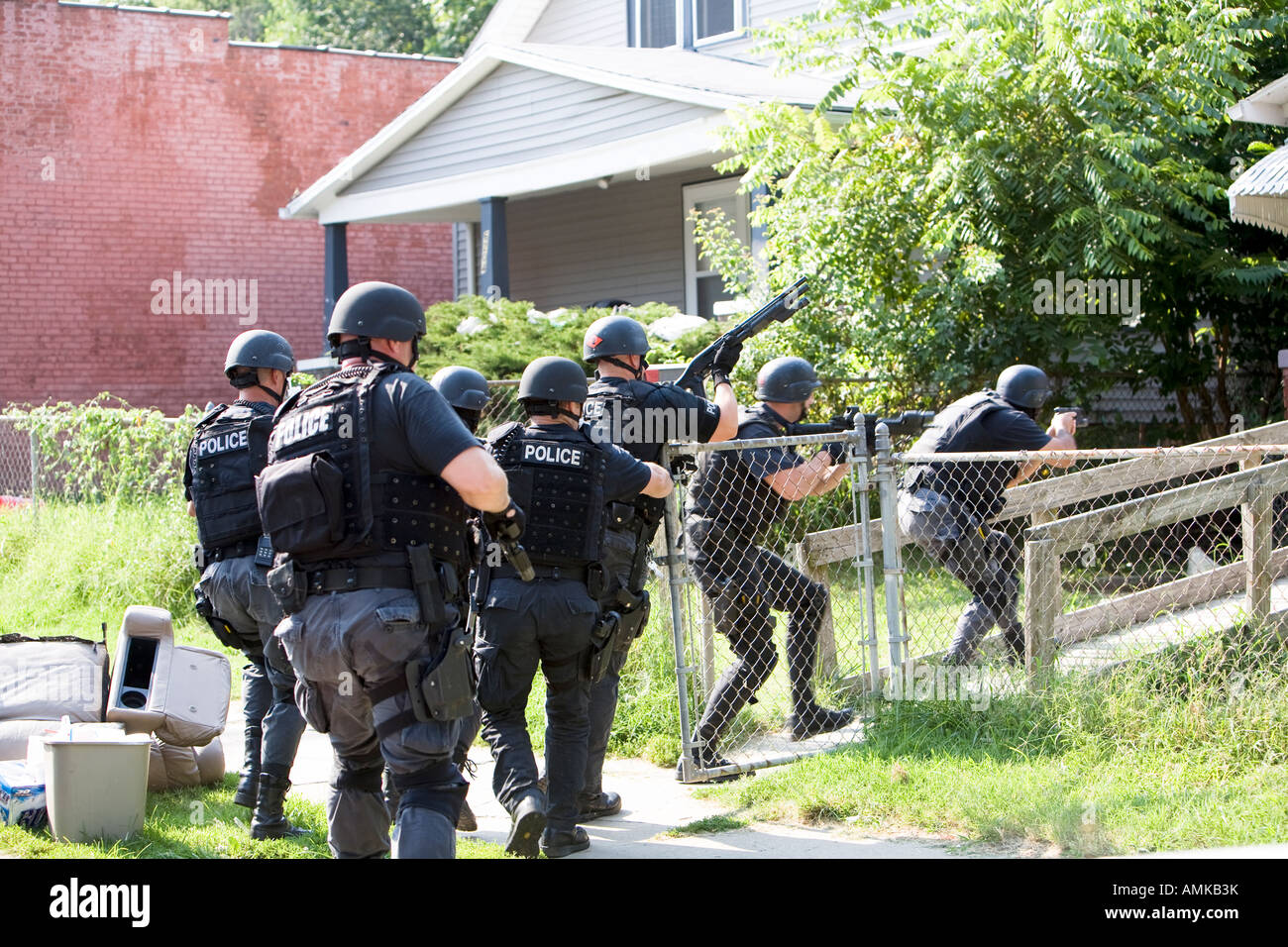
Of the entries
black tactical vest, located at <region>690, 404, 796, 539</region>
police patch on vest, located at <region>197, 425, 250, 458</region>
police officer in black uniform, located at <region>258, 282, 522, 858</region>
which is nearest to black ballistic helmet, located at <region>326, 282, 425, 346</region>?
police officer in black uniform, located at <region>258, 282, 522, 858</region>

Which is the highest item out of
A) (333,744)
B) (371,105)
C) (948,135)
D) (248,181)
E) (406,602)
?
(371,105)

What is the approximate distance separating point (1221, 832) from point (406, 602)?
2.93 m

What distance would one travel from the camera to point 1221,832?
466cm

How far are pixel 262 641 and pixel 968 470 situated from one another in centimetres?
380

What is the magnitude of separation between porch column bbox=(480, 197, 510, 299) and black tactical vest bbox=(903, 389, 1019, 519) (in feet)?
28.1

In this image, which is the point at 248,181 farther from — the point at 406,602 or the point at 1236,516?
the point at 406,602

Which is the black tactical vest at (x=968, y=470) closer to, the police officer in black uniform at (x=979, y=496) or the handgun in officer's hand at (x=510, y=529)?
the police officer in black uniform at (x=979, y=496)

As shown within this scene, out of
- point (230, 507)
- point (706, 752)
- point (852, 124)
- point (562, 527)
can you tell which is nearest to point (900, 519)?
point (706, 752)

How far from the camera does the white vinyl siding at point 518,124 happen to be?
14.3m

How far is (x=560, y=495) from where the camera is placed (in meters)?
5.05

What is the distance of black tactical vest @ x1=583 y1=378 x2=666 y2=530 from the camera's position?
556 centimetres

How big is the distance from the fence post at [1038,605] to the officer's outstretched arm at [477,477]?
9.60 ft

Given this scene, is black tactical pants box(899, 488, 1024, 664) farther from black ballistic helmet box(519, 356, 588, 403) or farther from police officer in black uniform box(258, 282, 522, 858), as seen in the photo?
police officer in black uniform box(258, 282, 522, 858)

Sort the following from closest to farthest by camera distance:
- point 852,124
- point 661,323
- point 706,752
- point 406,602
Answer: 1. point 406,602
2. point 706,752
3. point 852,124
4. point 661,323
